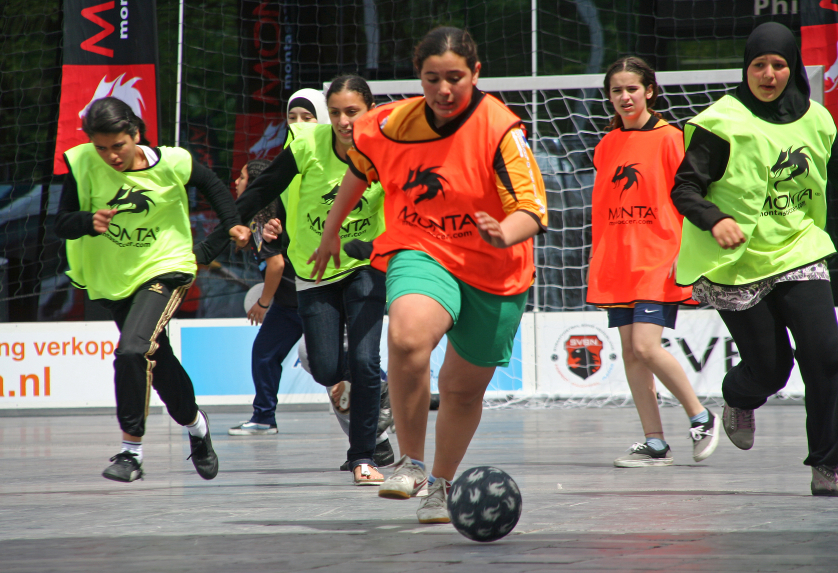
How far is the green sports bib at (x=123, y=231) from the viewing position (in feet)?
17.3

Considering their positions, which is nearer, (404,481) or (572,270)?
(404,481)

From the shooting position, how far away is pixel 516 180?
12.2 feet

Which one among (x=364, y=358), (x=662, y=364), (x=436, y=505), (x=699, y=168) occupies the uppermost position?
(x=699, y=168)

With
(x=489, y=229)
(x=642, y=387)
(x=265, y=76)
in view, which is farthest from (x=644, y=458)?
(x=265, y=76)

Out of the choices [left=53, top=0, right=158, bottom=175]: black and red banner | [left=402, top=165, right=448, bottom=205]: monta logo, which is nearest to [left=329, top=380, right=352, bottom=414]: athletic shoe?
[left=402, top=165, right=448, bottom=205]: monta logo

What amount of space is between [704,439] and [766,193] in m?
1.79

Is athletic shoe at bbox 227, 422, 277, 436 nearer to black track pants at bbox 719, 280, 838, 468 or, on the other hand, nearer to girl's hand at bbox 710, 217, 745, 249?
black track pants at bbox 719, 280, 838, 468

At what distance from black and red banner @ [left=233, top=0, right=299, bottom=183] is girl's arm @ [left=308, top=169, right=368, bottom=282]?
30.5 feet

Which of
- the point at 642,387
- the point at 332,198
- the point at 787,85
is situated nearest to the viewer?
the point at 787,85

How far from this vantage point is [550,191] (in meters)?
11.5

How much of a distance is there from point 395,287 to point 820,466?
78.4 inches

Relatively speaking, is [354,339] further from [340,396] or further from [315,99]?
[315,99]

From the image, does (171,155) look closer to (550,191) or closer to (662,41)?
(550,191)

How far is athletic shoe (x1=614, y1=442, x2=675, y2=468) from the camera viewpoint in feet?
18.8
